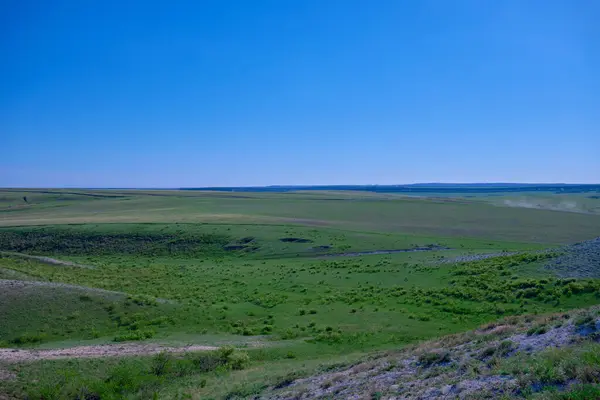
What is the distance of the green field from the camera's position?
17641mm

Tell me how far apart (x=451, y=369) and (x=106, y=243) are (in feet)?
209

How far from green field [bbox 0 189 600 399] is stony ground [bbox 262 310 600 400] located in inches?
110

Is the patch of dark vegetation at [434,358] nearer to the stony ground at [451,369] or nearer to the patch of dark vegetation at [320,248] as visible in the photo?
the stony ground at [451,369]

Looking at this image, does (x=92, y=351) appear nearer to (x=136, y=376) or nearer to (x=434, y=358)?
(x=136, y=376)

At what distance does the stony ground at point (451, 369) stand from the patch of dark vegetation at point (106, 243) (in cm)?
4922

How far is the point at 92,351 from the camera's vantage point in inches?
756

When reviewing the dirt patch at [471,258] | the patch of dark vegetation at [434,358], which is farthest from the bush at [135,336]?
the dirt patch at [471,258]

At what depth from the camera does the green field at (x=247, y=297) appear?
57.9 ft

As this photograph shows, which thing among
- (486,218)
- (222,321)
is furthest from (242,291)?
(486,218)

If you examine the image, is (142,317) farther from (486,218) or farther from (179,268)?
(486,218)

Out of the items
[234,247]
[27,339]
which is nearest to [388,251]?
[234,247]

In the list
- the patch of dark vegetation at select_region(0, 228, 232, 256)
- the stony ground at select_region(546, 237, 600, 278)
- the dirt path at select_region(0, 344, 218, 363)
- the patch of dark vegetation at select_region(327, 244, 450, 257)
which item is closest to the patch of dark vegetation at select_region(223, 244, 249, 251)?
the patch of dark vegetation at select_region(0, 228, 232, 256)

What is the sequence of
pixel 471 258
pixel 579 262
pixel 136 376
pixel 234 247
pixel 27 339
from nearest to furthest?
pixel 136 376
pixel 27 339
pixel 579 262
pixel 471 258
pixel 234 247

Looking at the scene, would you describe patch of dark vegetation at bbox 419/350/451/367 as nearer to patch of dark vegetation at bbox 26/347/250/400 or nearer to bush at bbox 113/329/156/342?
patch of dark vegetation at bbox 26/347/250/400
